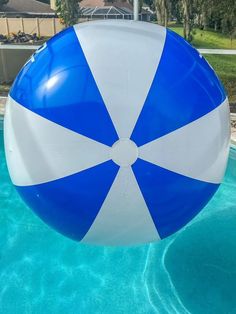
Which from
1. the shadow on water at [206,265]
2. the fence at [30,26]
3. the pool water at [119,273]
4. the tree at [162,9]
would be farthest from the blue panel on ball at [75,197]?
the fence at [30,26]

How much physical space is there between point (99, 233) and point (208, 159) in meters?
0.91

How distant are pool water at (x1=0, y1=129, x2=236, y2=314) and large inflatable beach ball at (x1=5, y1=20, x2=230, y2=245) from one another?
165 centimetres

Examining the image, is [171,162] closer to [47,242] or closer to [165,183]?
[165,183]

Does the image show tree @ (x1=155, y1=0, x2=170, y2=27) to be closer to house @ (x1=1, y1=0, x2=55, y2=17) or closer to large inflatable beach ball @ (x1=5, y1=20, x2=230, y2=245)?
large inflatable beach ball @ (x1=5, y1=20, x2=230, y2=245)

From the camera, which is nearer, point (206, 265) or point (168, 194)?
point (168, 194)

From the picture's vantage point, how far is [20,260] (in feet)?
16.0

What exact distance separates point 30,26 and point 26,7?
662 inches

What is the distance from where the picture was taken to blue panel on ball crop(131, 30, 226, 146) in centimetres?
248

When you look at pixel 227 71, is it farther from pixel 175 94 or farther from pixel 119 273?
pixel 175 94

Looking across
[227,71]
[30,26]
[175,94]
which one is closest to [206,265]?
[175,94]

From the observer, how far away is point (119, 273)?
15.2ft

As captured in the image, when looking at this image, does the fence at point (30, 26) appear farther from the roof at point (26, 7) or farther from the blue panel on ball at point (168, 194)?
the blue panel on ball at point (168, 194)

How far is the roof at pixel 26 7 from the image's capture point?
41906mm

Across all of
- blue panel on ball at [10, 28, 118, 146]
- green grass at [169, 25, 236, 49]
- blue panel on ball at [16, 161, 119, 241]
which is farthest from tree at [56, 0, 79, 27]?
blue panel on ball at [16, 161, 119, 241]
